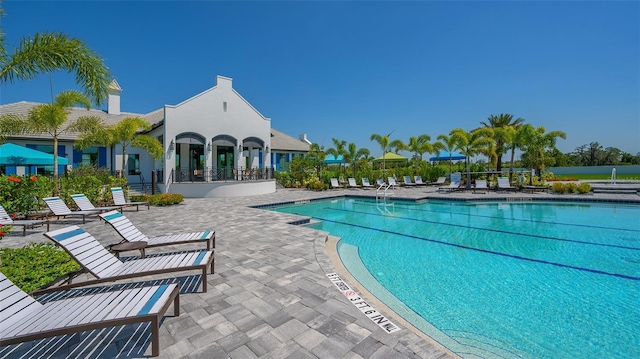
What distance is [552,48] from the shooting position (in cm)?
1442

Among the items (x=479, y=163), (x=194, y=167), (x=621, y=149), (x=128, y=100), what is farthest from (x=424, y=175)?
(x=621, y=149)

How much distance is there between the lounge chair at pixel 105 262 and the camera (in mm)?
3807

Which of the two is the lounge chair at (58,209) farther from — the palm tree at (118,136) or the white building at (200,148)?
the white building at (200,148)

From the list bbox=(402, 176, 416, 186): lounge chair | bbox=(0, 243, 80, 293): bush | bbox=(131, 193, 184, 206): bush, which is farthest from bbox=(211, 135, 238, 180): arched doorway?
bbox=(402, 176, 416, 186): lounge chair

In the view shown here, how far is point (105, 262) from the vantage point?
13.6 feet

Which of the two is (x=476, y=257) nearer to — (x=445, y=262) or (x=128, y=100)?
(x=445, y=262)

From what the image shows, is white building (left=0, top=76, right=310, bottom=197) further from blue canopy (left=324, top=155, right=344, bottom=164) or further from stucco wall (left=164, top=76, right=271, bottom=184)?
blue canopy (left=324, top=155, right=344, bottom=164)

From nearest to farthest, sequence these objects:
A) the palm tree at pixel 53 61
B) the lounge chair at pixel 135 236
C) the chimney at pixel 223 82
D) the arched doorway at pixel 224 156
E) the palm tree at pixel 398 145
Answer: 1. the lounge chair at pixel 135 236
2. the palm tree at pixel 53 61
3. the arched doorway at pixel 224 156
4. the chimney at pixel 223 82
5. the palm tree at pixel 398 145

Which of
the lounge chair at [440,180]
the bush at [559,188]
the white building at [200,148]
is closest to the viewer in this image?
the bush at [559,188]

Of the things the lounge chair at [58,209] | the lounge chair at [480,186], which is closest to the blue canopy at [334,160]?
the lounge chair at [480,186]

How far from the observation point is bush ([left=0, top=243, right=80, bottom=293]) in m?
4.20

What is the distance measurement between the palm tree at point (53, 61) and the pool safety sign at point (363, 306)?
26.0ft

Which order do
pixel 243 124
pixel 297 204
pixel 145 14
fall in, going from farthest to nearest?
pixel 243 124
pixel 297 204
pixel 145 14

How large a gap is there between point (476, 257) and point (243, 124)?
758 inches
